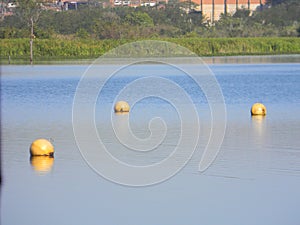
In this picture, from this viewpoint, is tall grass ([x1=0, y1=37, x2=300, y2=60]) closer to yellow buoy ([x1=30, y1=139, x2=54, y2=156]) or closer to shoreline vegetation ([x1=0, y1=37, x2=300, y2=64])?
shoreline vegetation ([x1=0, y1=37, x2=300, y2=64])

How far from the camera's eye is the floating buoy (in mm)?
15648

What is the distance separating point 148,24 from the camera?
86000 mm

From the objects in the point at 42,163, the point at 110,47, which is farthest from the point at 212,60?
the point at 42,163

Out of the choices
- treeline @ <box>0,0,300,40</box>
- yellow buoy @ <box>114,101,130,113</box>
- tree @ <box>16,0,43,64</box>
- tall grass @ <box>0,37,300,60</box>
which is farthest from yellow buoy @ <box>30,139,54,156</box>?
tree @ <box>16,0,43,64</box>

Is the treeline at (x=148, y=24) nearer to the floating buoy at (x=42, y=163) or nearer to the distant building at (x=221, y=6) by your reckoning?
the distant building at (x=221, y=6)

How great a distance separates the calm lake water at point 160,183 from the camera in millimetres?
12344

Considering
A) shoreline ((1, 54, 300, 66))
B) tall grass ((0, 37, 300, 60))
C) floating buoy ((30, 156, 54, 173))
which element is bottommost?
shoreline ((1, 54, 300, 66))

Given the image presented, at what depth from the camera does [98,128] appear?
69.7 feet

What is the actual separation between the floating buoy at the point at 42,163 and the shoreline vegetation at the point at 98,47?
4478 cm

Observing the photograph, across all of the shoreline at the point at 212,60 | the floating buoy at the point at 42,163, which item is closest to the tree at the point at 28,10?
the shoreline at the point at 212,60

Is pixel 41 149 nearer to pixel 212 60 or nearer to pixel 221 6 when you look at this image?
pixel 212 60

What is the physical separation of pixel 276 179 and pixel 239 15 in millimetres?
86842

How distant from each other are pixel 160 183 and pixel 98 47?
5254 cm

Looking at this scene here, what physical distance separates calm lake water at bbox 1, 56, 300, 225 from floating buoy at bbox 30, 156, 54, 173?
0.06ft
